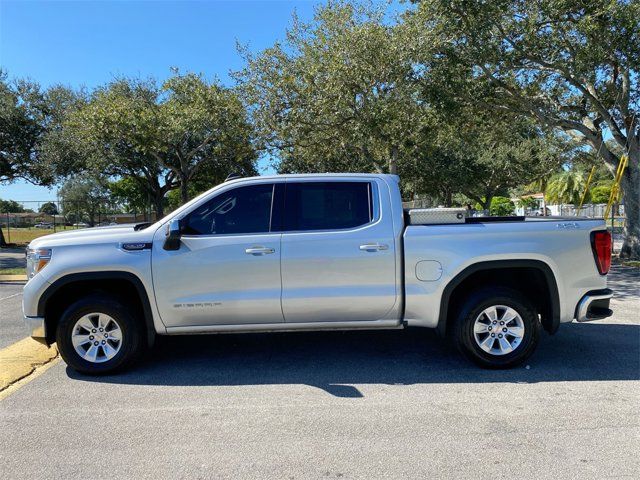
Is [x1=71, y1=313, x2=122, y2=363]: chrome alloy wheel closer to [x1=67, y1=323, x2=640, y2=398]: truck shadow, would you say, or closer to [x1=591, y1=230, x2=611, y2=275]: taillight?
[x1=67, y1=323, x2=640, y2=398]: truck shadow

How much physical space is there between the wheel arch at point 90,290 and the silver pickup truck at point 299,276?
A: 1 centimetres

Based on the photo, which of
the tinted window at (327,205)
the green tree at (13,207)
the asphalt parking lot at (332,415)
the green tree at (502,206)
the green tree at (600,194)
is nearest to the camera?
the asphalt parking lot at (332,415)

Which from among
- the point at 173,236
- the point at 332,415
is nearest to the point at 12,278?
the point at 173,236

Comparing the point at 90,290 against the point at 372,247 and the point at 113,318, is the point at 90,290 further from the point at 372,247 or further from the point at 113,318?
the point at 372,247

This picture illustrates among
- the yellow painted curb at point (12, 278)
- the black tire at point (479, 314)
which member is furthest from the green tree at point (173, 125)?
the black tire at point (479, 314)

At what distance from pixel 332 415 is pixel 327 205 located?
2.06m

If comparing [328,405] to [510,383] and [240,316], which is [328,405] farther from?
[510,383]

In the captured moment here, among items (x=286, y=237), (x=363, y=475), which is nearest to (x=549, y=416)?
(x=363, y=475)

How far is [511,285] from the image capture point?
514cm

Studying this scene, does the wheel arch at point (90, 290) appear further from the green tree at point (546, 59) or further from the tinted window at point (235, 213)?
the green tree at point (546, 59)

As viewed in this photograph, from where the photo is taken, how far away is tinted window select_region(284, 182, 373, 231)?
4844 mm

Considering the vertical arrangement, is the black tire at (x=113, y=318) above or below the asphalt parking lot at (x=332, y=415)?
above

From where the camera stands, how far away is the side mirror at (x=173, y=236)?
4.61 m

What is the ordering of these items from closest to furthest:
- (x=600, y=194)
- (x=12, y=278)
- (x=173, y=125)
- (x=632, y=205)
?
(x=12, y=278)
(x=632, y=205)
(x=173, y=125)
(x=600, y=194)
